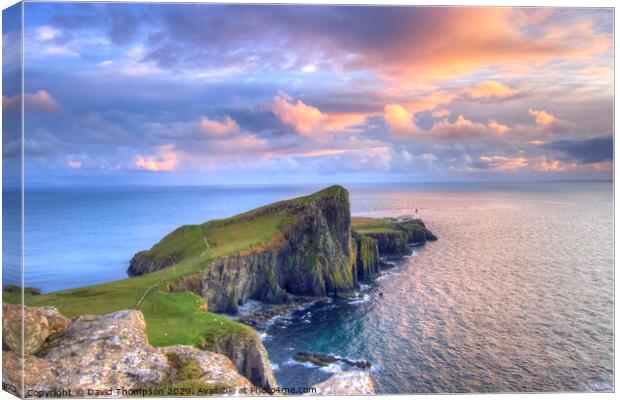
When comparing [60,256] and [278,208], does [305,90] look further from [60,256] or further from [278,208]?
[278,208]

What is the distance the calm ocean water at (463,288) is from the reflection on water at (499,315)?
0.09 m

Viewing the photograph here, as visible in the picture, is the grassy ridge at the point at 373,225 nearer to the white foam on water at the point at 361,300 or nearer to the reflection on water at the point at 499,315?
the white foam on water at the point at 361,300

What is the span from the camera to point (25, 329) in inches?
519

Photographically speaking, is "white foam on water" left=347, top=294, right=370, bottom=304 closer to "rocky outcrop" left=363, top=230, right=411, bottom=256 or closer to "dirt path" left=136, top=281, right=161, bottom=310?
"dirt path" left=136, top=281, right=161, bottom=310

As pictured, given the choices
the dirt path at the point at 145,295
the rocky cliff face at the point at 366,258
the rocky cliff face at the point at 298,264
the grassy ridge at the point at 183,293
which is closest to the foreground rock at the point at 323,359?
the grassy ridge at the point at 183,293

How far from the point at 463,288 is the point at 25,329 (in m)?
25.9

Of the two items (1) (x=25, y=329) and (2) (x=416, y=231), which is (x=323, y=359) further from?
(2) (x=416, y=231)

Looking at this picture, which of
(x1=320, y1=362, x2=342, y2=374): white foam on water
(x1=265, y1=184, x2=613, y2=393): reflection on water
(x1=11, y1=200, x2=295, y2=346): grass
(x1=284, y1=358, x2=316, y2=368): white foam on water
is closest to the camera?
(x1=265, y1=184, x2=613, y2=393): reflection on water

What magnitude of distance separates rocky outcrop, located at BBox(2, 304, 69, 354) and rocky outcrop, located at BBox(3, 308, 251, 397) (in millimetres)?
191

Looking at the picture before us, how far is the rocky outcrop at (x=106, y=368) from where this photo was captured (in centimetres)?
1308

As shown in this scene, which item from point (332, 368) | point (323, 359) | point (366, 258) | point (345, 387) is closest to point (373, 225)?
point (366, 258)

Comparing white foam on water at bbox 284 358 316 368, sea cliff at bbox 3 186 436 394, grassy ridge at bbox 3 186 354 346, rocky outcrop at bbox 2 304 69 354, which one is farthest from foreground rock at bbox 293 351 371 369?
rocky outcrop at bbox 2 304 69 354

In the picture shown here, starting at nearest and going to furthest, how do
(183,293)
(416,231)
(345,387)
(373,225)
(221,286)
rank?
(345,387)
(183,293)
(221,286)
(416,231)
(373,225)

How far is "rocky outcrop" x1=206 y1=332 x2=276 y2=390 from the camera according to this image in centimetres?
1800
